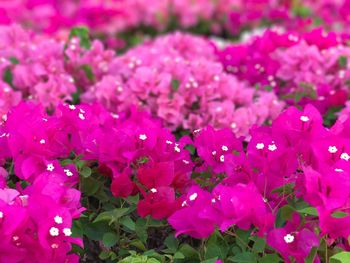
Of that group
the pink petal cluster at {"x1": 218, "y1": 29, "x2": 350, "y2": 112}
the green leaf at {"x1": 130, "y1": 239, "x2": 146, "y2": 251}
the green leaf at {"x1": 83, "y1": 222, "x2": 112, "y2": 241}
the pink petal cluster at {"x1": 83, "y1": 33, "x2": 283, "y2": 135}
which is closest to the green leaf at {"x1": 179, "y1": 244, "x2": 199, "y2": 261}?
the green leaf at {"x1": 130, "y1": 239, "x2": 146, "y2": 251}

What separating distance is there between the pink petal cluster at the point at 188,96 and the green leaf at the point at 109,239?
1086 millimetres

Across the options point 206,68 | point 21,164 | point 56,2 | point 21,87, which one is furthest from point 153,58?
point 56,2

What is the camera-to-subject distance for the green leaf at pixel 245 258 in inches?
69.1

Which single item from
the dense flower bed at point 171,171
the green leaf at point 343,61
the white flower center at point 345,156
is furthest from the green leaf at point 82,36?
the white flower center at point 345,156

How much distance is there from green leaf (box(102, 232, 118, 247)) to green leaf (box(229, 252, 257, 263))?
0.33m

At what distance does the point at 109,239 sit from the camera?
6.15 feet

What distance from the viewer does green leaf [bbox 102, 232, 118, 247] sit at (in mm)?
1861

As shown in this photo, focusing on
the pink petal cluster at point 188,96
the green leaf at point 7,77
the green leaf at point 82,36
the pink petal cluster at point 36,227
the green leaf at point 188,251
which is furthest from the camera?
the green leaf at point 82,36

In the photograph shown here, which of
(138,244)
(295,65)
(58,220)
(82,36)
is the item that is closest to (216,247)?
(138,244)

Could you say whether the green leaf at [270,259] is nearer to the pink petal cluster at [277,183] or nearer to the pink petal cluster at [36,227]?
the pink petal cluster at [277,183]

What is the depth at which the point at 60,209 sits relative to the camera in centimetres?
170

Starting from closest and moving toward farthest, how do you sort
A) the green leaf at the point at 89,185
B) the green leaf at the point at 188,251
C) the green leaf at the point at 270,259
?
the green leaf at the point at 270,259, the green leaf at the point at 188,251, the green leaf at the point at 89,185

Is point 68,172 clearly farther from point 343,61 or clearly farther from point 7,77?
point 343,61

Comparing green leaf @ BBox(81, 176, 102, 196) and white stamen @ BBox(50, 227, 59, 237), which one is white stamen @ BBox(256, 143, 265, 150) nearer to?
green leaf @ BBox(81, 176, 102, 196)
